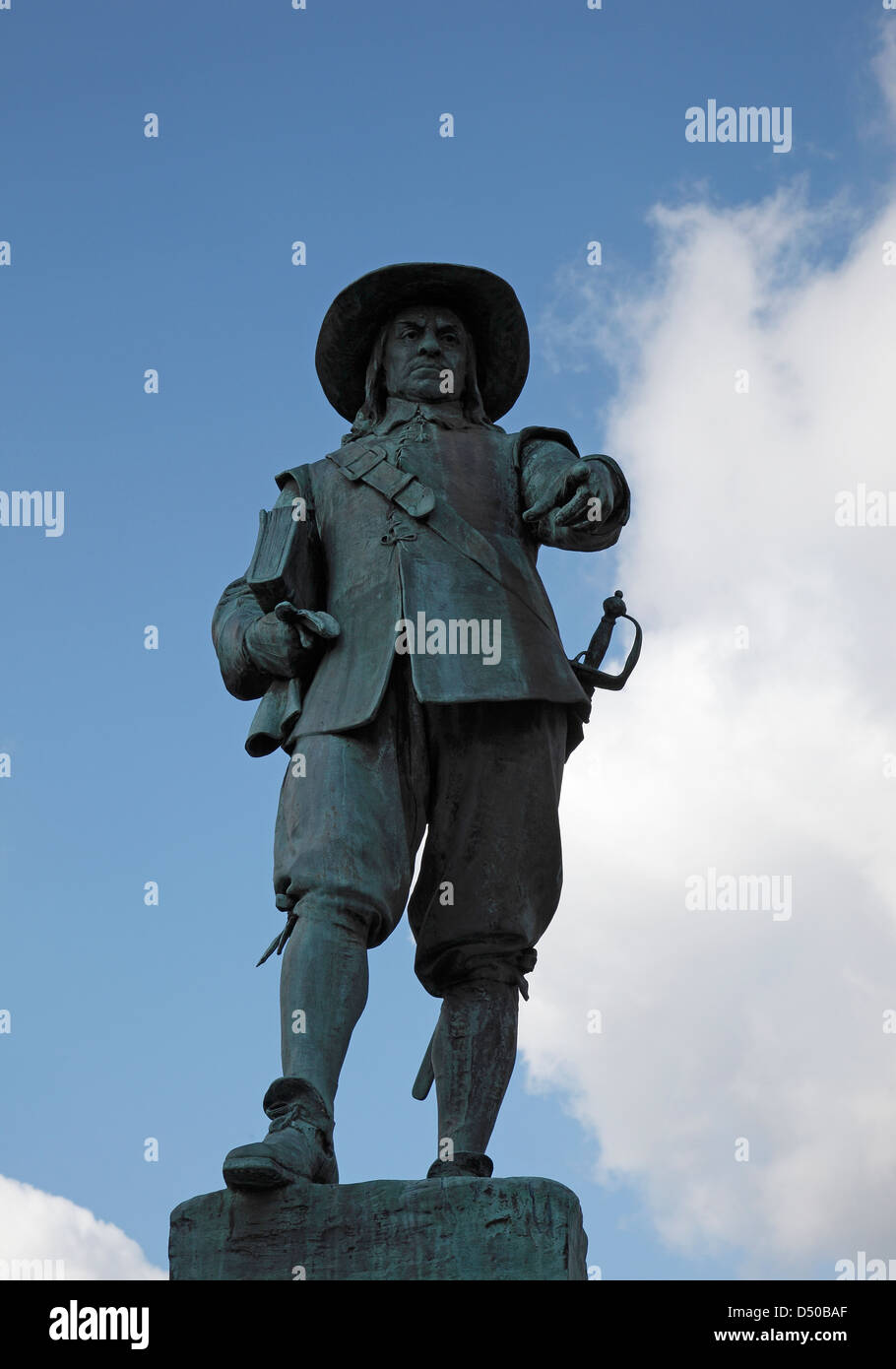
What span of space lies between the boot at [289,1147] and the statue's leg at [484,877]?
1058 mm

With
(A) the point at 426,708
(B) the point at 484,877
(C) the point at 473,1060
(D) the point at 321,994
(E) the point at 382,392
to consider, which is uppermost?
(E) the point at 382,392

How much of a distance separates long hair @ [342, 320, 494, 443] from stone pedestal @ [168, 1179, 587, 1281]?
385 centimetres

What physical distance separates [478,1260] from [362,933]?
1.55 meters

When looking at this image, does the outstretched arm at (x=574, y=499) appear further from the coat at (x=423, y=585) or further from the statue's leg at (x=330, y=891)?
the statue's leg at (x=330, y=891)

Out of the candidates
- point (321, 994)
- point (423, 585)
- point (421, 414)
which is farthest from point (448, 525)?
point (321, 994)

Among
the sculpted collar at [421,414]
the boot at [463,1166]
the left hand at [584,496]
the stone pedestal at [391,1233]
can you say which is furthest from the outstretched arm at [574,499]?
the stone pedestal at [391,1233]

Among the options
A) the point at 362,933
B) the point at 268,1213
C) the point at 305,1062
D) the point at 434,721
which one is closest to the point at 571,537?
the point at 434,721

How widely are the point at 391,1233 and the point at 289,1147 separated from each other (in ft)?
1.48

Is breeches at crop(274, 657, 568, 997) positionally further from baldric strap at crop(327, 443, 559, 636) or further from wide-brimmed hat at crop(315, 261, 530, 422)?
wide-brimmed hat at crop(315, 261, 530, 422)

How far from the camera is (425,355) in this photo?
973 centimetres

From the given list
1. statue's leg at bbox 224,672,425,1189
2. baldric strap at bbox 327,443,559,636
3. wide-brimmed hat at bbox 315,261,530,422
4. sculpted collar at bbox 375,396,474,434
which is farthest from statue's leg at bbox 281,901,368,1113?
wide-brimmed hat at bbox 315,261,530,422

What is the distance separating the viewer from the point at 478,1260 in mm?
7062

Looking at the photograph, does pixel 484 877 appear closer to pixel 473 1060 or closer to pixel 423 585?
pixel 473 1060

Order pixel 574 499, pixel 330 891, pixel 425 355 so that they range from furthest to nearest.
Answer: pixel 425 355 → pixel 574 499 → pixel 330 891
